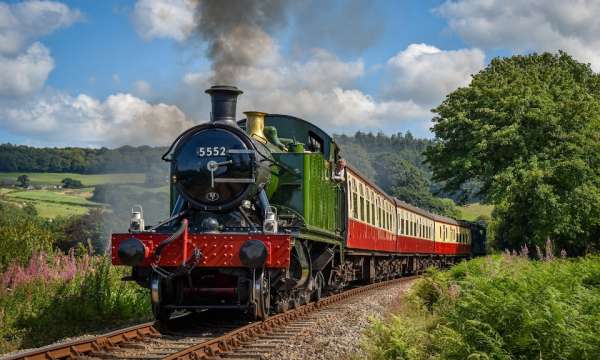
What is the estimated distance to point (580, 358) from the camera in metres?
6.34

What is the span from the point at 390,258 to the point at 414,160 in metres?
146

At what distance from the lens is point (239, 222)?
10844 mm

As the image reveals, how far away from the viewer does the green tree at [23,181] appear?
6745 centimetres

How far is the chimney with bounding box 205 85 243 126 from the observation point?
11000mm

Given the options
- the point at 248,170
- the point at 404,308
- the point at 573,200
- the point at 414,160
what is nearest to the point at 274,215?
the point at 248,170

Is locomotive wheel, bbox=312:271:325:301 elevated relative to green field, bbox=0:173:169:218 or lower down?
lower down

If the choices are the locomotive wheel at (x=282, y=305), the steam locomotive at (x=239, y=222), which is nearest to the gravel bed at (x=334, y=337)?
the locomotive wheel at (x=282, y=305)

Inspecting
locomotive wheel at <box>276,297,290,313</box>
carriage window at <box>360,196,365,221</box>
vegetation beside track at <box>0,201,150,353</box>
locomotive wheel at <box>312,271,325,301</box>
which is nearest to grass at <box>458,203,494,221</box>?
carriage window at <box>360,196,365,221</box>

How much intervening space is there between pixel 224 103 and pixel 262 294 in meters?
3.21

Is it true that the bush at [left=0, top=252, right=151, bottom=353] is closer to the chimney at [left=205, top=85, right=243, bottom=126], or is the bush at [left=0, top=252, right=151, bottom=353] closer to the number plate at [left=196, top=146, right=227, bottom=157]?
the number plate at [left=196, top=146, right=227, bottom=157]

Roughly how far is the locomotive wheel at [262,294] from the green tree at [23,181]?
62461 mm

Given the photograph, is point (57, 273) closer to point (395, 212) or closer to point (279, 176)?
point (279, 176)

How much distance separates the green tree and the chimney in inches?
2422

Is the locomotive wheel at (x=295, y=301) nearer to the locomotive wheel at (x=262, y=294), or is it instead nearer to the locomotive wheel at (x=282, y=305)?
the locomotive wheel at (x=282, y=305)
